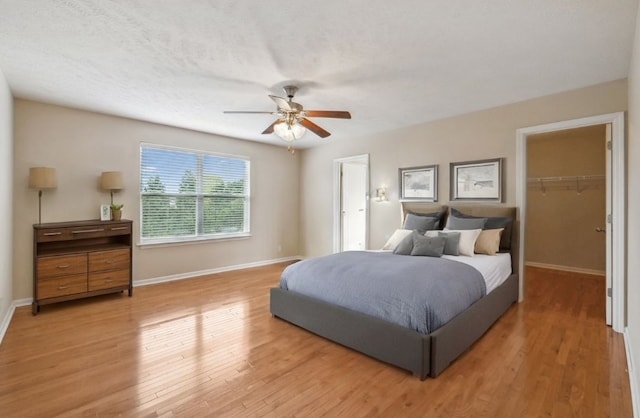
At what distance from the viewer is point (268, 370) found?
2246 mm

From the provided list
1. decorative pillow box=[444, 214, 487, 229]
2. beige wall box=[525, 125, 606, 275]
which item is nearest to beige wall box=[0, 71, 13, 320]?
decorative pillow box=[444, 214, 487, 229]

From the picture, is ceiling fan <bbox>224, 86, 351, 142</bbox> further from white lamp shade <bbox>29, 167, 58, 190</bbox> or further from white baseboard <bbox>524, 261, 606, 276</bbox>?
white baseboard <bbox>524, 261, 606, 276</bbox>

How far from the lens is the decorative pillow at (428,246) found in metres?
3.34

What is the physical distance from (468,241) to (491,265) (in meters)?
0.41

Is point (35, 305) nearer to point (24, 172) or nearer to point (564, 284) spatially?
point (24, 172)

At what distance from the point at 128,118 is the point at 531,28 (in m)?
4.81

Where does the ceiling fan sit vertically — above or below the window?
above

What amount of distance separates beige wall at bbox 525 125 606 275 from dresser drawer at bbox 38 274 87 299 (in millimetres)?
7266

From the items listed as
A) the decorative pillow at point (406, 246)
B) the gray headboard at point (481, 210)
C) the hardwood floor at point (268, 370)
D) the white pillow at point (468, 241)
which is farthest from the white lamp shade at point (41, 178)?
the white pillow at point (468, 241)

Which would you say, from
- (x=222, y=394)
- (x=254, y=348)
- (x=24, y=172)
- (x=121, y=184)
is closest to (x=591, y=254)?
(x=254, y=348)

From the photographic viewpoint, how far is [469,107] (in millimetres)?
3900

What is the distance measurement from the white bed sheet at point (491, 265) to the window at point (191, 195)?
3.80 metres

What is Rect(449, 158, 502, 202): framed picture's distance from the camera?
12.7 ft

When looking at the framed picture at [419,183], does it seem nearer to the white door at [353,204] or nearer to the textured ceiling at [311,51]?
the textured ceiling at [311,51]
